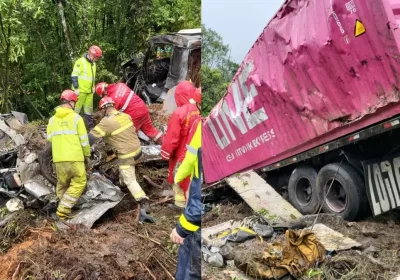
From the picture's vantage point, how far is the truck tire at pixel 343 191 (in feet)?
4.87

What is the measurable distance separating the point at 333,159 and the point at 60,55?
22.1ft

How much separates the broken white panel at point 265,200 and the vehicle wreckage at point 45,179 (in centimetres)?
327

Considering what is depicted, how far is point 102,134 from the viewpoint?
485 centimetres

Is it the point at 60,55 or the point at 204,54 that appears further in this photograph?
A: the point at 60,55

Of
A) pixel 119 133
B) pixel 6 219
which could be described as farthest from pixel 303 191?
pixel 6 219

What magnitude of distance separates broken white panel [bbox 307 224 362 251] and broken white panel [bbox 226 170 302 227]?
0.30 ft

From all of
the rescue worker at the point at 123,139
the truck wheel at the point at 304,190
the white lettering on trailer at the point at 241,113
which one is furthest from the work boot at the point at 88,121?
the truck wheel at the point at 304,190

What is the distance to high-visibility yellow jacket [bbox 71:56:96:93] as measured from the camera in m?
6.29

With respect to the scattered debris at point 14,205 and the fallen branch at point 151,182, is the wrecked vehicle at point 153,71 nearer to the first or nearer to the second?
the fallen branch at point 151,182

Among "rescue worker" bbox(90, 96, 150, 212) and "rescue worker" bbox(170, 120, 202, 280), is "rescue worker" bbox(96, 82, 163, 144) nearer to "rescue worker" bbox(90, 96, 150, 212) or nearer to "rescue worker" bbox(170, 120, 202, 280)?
"rescue worker" bbox(90, 96, 150, 212)

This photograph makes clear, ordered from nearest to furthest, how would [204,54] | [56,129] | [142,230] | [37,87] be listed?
[204,54] → [142,230] → [56,129] → [37,87]

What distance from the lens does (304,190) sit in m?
1.61

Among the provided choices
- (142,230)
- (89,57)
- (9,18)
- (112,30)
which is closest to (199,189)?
(142,230)

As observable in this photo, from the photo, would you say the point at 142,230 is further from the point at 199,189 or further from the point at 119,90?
the point at 199,189
